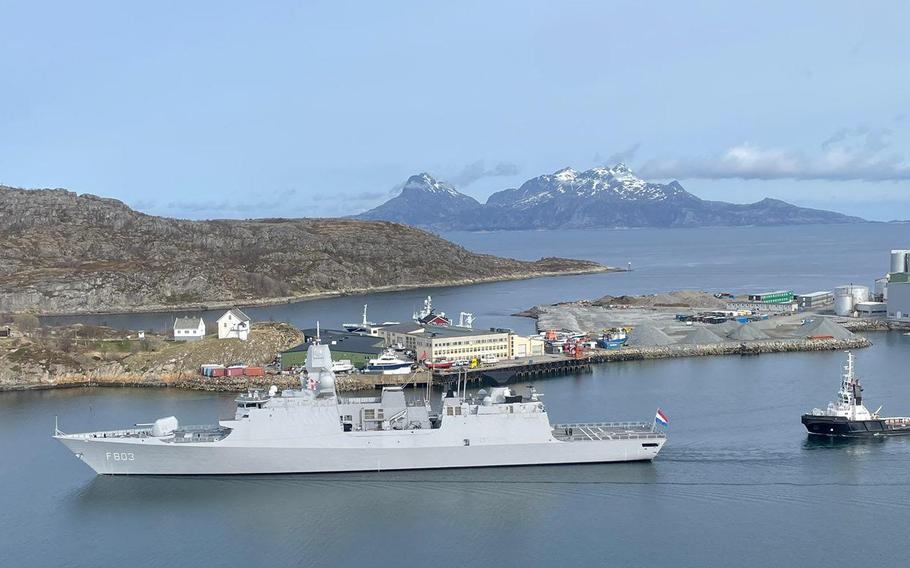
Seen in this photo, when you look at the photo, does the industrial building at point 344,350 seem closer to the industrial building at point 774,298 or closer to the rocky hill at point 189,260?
the rocky hill at point 189,260

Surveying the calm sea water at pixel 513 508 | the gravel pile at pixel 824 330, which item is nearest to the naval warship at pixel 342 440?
the calm sea water at pixel 513 508

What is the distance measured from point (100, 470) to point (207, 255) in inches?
2856

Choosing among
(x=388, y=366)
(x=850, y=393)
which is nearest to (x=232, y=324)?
(x=388, y=366)

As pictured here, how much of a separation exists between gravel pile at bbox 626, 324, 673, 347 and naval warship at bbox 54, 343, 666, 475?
24.4 m

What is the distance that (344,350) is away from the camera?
4425cm

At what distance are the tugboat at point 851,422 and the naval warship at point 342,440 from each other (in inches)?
258

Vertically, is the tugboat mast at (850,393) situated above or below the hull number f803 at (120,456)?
above

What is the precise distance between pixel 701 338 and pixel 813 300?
24339mm

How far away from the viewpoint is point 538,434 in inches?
1035

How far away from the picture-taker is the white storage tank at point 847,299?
208 feet

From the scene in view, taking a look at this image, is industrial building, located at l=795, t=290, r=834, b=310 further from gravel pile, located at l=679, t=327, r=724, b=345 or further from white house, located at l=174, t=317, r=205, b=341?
white house, located at l=174, t=317, r=205, b=341

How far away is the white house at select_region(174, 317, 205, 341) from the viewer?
50.2 metres

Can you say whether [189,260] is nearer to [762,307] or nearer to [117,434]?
[762,307]

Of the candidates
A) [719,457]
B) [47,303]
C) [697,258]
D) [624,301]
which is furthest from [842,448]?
[697,258]
